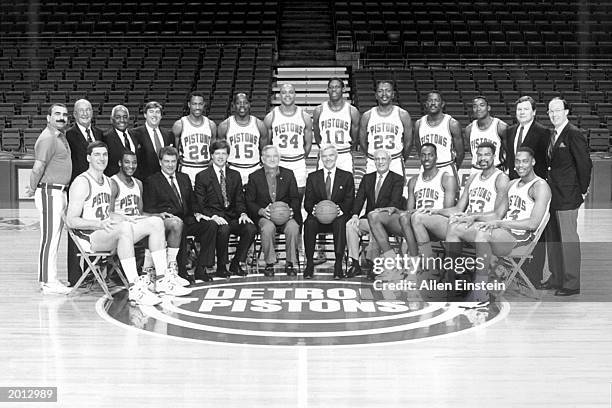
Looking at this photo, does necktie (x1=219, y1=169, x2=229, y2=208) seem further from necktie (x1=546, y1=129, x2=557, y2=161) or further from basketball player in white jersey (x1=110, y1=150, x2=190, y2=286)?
necktie (x1=546, y1=129, x2=557, y2=161)

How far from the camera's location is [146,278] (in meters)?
5.21

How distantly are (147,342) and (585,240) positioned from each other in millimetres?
5111

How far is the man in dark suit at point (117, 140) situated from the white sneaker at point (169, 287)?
3.30ft

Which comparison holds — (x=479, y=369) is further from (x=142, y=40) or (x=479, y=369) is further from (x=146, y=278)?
(x=142, y=40)

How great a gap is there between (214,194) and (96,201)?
3.43 ft

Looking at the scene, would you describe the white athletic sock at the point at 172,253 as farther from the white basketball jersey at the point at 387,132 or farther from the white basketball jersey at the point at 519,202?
the white basketball jersey at the point at 519,202

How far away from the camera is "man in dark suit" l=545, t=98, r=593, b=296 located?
5327mm

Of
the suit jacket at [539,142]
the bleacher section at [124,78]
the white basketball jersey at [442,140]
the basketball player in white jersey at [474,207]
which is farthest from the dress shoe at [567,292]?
the bleacher section at [124,78]

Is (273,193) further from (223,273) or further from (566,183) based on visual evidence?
(566,183)

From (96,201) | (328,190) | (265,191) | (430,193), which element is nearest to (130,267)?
(96,201)

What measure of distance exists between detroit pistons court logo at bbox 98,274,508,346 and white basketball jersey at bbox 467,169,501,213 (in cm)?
69

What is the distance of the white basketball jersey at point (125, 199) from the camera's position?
5504mm

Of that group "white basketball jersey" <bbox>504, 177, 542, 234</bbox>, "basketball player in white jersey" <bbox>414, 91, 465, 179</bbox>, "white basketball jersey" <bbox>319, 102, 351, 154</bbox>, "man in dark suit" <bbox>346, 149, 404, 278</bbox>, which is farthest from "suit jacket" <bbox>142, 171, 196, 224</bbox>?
"white basketball jersey" <bbox>504, 177, 542, 234</bbox>

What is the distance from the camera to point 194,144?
6.45 metres
